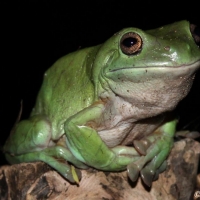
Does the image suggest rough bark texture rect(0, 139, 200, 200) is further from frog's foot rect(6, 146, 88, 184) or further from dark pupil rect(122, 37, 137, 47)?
dark pupil rect(122, 37, 137, 47)

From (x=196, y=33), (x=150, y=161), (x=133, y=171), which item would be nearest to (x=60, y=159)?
(x=133, y=171)

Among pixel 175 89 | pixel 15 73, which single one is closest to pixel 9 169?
pixel 175 89

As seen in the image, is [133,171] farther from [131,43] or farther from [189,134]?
[131,43]

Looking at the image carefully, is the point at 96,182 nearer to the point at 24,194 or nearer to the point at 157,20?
the point at 24,194

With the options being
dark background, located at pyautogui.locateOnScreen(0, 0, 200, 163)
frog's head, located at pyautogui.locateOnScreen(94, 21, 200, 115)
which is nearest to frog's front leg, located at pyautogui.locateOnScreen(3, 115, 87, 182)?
frog's head, located at pyautogui.locateOnScreen(94, 21, 200, 115)

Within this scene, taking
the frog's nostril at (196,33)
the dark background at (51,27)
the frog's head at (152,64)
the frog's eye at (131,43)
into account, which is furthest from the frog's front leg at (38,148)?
the dark background at (51,27)

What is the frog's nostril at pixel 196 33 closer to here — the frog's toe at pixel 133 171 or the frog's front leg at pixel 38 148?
the frog's toe at pixel 133 171

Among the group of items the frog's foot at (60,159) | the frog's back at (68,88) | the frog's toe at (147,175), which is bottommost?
the frog's toe at (147,175)
